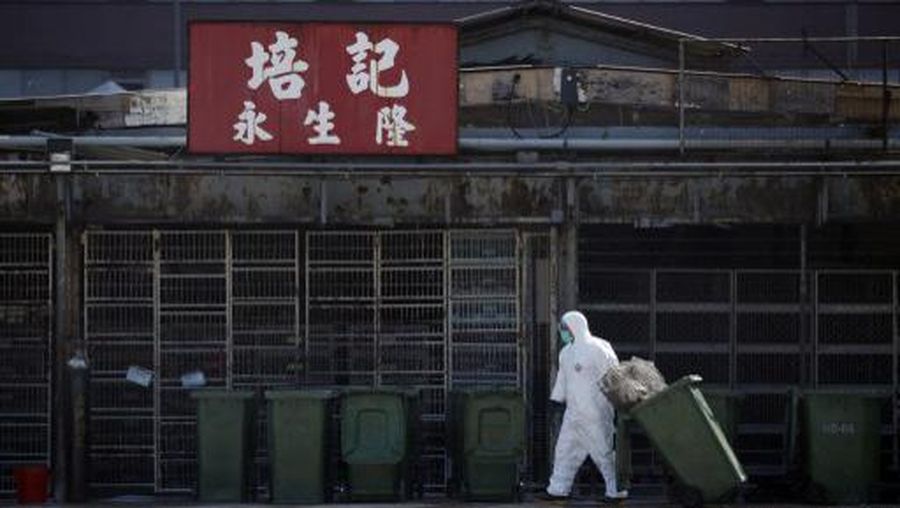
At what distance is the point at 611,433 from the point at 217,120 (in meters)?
4.71

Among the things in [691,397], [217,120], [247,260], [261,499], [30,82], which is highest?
[30,82]

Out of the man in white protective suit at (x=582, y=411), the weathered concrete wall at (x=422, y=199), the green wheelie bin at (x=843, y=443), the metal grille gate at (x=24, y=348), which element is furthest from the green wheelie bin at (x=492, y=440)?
the metal grille gate at (x=24, y=348)

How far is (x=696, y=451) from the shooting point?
13.0 meters

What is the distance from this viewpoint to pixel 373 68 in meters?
14.4

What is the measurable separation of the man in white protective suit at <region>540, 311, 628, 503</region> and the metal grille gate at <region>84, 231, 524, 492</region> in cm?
123

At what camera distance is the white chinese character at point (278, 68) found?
1438 cm

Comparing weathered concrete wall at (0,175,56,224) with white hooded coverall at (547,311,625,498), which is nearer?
white hooded coverall at (547,311,625,498)

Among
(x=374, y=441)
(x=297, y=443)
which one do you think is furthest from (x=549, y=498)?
(x=297, y=443)

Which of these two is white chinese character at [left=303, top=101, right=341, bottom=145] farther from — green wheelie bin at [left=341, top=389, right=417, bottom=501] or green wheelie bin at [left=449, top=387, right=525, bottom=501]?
green wheelie bin at [left=449, top=387, right=525, bottom=501]

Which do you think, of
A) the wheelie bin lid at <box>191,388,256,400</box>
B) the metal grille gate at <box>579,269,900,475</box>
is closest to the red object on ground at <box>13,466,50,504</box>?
the wheelie bin lid at <box>191,388,256,400</box>

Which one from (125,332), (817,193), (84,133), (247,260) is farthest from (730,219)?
(84,133)

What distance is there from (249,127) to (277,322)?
6.41ft

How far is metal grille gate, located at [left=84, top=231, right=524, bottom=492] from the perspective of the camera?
14.8m

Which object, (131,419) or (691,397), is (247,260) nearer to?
(131,419)
